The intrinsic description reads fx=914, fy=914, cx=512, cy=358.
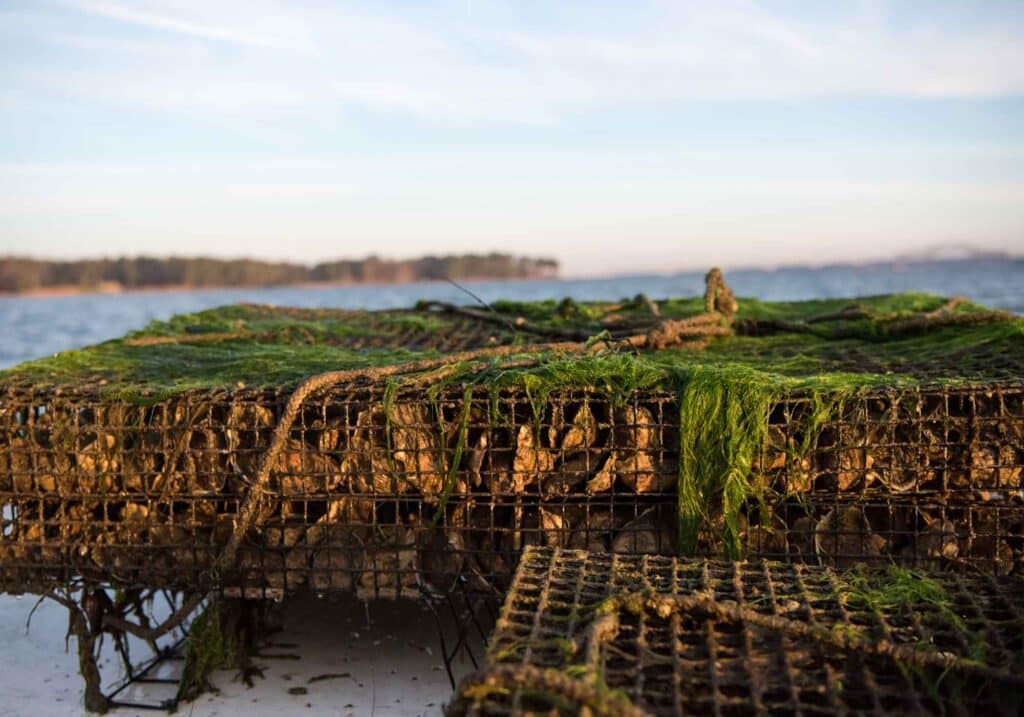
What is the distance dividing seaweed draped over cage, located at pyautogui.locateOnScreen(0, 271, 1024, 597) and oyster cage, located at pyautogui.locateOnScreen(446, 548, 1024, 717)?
2.65 ft

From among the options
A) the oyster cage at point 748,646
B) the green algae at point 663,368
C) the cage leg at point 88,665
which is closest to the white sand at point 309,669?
the cage leg at point 88,665

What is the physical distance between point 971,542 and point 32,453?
14.3 ft

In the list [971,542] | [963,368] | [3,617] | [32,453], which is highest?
[963,368]

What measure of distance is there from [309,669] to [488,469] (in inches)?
71.2

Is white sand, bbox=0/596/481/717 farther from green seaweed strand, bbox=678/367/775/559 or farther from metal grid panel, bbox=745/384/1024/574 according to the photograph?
metal grid panel, bbox=745/384/1024/574

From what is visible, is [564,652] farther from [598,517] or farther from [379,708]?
[379,708]

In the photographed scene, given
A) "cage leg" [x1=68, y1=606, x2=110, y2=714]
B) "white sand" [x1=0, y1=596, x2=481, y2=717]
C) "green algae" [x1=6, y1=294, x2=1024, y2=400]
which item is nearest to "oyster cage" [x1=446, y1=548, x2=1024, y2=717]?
"green algae" [x1=6, y1=294, x2=1024, y2=400]

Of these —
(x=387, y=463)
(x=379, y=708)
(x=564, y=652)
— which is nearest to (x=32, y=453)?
(x=387, y=463)

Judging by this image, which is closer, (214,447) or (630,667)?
(630,667)

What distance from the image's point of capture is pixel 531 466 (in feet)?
13.4

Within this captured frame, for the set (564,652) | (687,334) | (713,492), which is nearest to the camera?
(564,652)

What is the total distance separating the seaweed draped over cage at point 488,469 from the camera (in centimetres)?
391

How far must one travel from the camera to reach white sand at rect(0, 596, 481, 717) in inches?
181

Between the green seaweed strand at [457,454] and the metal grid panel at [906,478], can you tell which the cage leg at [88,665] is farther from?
the metal grid panel at [906,478]
